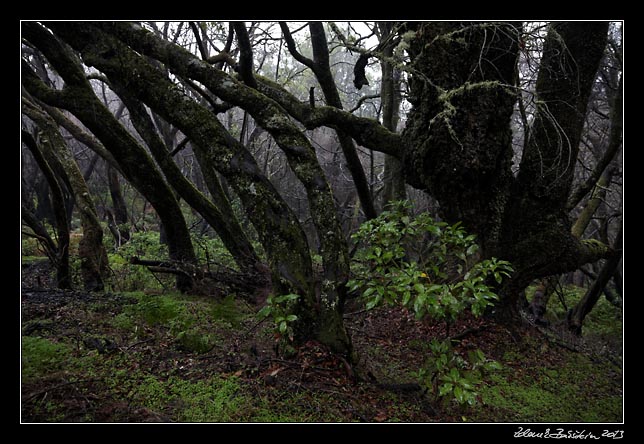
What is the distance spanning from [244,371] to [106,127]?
3881mm

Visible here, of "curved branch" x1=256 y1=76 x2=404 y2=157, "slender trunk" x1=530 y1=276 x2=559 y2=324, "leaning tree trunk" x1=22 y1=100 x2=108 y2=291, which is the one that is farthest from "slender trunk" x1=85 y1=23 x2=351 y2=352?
"slender trunk" x1=530 y1=276 x2=559 y2=324

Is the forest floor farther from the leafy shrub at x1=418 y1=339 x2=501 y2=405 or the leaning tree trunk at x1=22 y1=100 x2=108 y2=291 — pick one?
the leaning tree trunk at x1=22 y1=100 x2=108 y2=291

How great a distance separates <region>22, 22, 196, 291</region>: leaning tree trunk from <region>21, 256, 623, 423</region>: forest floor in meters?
1.26

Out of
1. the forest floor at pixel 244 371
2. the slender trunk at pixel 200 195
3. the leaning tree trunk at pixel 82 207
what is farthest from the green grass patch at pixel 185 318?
the leaning tree trunk at pixel 82 207

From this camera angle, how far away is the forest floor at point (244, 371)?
278 cm

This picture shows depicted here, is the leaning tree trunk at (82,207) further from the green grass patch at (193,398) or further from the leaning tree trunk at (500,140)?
the leaning tree trunk at (500,140)

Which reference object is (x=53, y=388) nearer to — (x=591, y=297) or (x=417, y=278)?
(x=417, y=278)

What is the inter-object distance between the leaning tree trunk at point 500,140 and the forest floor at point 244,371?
1104 mm

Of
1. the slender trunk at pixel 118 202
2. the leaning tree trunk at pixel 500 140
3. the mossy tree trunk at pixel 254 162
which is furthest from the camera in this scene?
the slender trunk at pixel 118 202

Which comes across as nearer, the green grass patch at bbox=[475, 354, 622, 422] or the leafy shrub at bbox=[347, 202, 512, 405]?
the leafy shrub at bbox=[347, 202, 512, 405]

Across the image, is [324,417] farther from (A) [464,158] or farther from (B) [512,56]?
(B) [512,56]

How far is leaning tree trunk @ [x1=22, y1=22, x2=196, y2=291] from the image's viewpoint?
4.85 m

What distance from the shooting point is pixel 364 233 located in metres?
3.50

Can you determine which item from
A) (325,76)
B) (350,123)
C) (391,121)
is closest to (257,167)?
(350,123)
